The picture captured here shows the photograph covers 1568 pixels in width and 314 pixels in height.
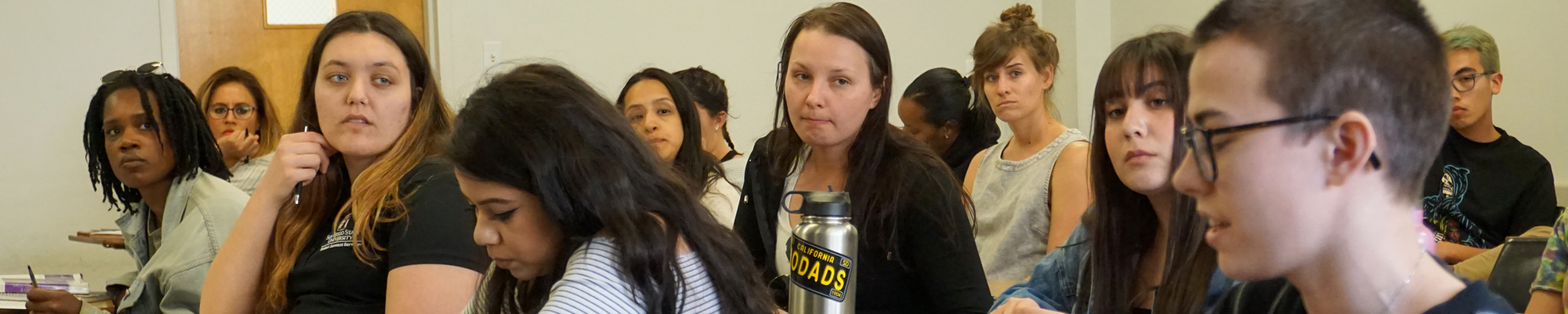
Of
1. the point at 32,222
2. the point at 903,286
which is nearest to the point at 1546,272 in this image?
the point at 903,286

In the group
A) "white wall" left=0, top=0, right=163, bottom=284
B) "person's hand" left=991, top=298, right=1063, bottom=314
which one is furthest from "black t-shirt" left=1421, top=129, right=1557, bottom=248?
"white wall" left=0, top=0, right=163, bottom=284

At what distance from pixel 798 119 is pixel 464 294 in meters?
0.65

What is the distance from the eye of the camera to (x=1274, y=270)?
926 millimetres

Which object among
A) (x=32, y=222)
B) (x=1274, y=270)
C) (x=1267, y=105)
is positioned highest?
(x=1267, y=105)

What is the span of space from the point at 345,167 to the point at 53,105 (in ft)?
12.6

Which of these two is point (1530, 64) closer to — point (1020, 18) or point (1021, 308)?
point (1020, 18)

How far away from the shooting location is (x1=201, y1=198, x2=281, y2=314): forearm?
2004mm

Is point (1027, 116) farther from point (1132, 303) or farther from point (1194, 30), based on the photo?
point (1194, 30)

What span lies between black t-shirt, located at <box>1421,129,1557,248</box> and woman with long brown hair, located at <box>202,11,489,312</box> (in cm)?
276

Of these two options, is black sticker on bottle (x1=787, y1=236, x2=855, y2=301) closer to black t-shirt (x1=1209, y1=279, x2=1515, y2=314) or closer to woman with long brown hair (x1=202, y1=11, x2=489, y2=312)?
black t-shirt (x1=1209, y1=279, x2=1515, y2=314)

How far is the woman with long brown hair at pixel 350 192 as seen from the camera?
1765mm

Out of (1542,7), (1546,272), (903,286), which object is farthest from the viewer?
(1542,7)

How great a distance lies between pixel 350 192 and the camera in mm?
2070

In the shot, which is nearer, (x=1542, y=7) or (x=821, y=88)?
(x=821, y=88)
